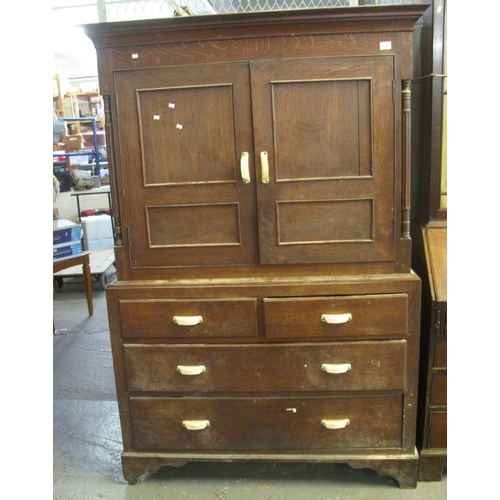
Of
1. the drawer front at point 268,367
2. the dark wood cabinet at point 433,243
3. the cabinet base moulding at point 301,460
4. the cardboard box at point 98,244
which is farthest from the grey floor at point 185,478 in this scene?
the cardboard box at point 98,244

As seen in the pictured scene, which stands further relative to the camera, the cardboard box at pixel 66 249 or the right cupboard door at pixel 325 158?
the cardboard box at pixel 66 249

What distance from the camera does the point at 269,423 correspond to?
174cm

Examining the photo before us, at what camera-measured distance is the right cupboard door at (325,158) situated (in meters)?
1.53

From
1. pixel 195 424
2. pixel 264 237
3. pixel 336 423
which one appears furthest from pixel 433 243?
pixel 195 424

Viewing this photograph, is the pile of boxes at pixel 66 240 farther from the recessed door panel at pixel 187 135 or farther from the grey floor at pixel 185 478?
the recessed door panel at pixel 187 135

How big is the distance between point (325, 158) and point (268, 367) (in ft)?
→ 2.56

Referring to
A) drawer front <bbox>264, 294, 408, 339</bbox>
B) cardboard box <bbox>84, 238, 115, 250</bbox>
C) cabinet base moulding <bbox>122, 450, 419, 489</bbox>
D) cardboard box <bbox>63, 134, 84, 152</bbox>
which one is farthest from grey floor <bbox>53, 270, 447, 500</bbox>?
cardboard box <bbox>63, 134, 84, 152</bbox>

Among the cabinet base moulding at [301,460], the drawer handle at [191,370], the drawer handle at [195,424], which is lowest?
the cabinet base moulding at [301,460]

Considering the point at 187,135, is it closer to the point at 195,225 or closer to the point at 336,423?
the point at 195,225

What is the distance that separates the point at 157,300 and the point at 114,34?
928 millimetres

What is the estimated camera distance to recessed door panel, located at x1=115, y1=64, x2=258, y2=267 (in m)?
1.57

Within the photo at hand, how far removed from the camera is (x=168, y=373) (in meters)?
1.72

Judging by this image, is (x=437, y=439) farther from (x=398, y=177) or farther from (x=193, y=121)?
(x=193, y=121)

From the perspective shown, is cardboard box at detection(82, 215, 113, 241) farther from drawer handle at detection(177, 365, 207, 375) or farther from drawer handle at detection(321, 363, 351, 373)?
drawer handle at detection(321, 363, 351, 373)
